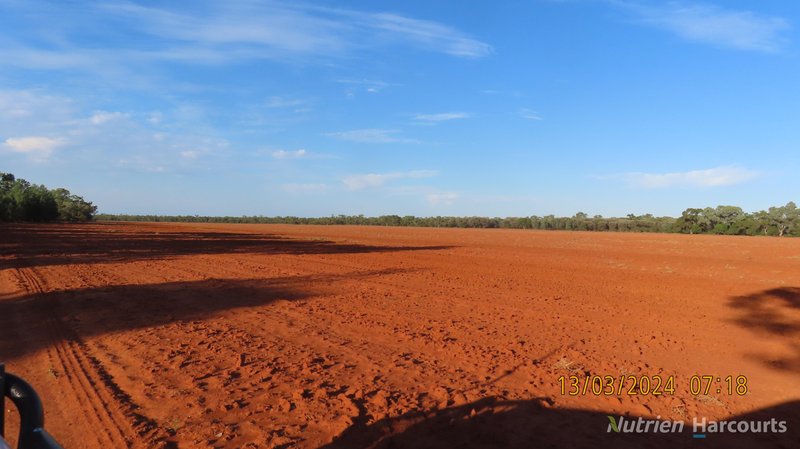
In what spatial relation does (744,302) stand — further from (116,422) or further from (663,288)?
(116,422)

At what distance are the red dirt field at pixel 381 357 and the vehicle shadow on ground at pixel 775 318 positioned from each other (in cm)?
5

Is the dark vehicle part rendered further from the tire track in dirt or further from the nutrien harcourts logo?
the nutrien harcourts logo

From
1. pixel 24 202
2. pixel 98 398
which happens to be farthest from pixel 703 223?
pixel 24 202

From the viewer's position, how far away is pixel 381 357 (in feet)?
22.7

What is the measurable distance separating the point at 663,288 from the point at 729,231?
55594 mm

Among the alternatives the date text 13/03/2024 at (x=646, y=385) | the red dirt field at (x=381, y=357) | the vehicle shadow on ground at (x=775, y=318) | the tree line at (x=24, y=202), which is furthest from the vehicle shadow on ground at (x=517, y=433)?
the tree line at (x=24, y=202)

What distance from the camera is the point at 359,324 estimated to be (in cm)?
893

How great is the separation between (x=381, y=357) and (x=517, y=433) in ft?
8.63

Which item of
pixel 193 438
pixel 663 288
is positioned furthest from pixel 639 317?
pixel 193 438

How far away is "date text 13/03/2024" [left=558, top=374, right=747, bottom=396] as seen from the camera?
5.89m

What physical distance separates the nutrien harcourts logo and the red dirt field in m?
0.11

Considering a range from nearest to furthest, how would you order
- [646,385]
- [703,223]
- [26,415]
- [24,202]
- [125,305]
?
[26,415]
[646,385]
[125,305]
[703,223]
[24,202]

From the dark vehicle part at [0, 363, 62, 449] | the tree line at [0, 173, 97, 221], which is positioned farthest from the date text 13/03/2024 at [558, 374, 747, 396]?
the tree line at [0, 173, 97, 221]

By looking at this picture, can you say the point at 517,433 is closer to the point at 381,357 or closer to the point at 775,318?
the point at 381,357
